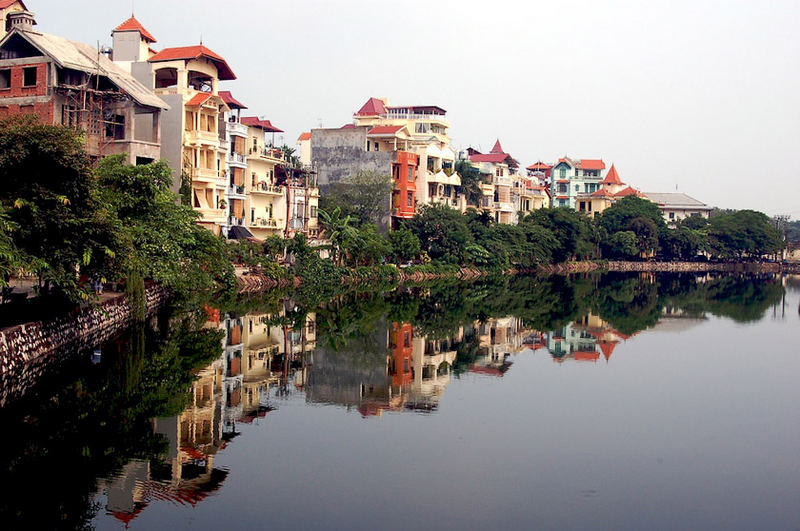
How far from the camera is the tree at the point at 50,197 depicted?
2030 cm

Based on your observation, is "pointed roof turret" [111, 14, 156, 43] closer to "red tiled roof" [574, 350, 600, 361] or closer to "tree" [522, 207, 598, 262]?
"red tiled roof" [574, 350, 600, 361]

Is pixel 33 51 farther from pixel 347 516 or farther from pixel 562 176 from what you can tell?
pixel 562 176

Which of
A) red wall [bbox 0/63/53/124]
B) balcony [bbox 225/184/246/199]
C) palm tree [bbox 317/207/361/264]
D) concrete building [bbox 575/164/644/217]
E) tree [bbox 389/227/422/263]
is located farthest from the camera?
concrete building [bbox 575/164/644/217]

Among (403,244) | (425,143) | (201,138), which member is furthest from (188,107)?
(425,143)

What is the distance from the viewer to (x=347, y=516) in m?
13.3

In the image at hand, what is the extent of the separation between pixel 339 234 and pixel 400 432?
3448cm

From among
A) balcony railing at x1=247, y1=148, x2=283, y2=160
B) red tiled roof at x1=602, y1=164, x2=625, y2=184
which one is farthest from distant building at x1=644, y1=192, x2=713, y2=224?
balcony railing at x1=247, y1=148, x2=283, y2=160

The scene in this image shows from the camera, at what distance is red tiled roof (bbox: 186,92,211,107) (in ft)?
144

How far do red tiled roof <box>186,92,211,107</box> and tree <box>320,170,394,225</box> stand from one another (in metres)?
15.9

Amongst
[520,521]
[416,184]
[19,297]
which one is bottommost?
[520,521]

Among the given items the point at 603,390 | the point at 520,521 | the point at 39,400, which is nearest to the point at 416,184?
the point at 603,390

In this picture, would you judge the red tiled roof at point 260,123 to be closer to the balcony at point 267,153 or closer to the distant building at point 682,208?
the balcony at point 267,153

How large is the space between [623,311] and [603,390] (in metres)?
22.7

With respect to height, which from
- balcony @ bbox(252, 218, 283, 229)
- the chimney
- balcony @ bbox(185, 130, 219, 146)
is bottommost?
balcony @ bbox(252, 218, 283, 229)
